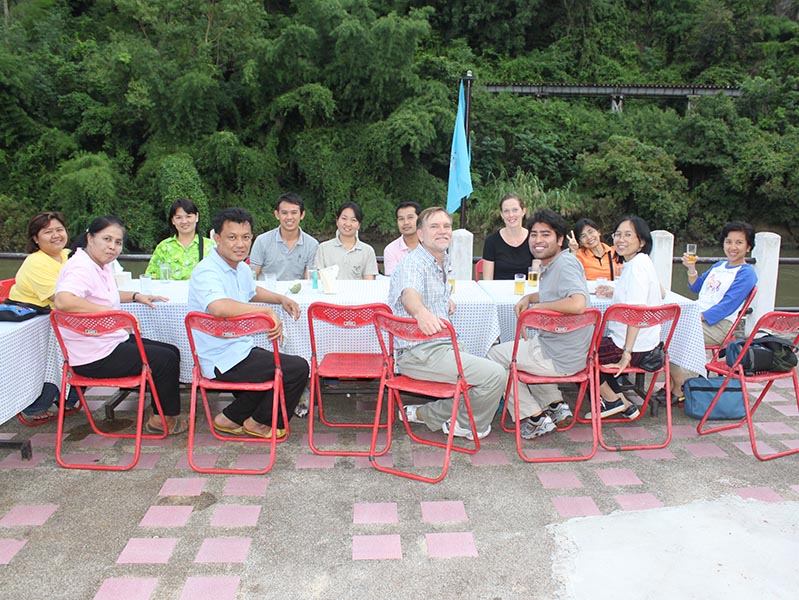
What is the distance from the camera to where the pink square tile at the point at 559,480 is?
2963 millimetres

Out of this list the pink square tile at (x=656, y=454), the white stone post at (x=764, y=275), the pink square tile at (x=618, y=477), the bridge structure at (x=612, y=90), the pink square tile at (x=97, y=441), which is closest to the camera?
the pink square tile at (x=618, y=477)

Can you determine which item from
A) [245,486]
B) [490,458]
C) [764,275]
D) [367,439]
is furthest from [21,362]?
[764,275]

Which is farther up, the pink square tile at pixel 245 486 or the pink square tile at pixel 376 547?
the pink square tile at pixel 245 486

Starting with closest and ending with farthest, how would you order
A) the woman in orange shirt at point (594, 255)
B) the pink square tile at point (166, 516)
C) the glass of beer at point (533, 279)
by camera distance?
the pink square tile at point (166, 516), the glass of beer at point (533, 279), the woman in orange shirt at point (594, 255)

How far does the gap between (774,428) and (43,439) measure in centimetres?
397

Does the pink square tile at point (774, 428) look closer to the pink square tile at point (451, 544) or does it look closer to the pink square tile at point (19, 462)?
the pink square tile at point (451, 544)

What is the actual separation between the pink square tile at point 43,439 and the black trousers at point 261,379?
2.97 ft

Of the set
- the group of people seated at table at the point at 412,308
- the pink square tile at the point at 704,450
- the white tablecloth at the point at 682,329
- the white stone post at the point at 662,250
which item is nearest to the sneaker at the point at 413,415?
the group of people seated at table at the point at 412,308

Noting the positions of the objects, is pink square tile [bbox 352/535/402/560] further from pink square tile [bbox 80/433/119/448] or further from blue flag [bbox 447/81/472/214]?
blue flag [bbox 447/81/472/214]

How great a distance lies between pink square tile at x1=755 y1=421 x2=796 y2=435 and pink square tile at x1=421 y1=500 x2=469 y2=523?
6.34 feet

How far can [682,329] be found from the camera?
3.73 m

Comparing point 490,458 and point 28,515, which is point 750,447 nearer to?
point 490,458

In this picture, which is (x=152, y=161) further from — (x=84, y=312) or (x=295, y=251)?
(x=84, y=312)

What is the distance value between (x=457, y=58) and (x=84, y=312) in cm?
2465
